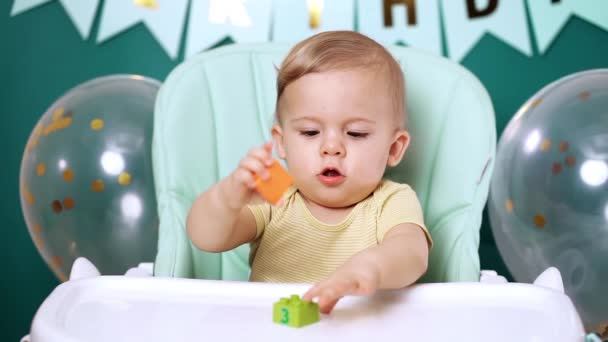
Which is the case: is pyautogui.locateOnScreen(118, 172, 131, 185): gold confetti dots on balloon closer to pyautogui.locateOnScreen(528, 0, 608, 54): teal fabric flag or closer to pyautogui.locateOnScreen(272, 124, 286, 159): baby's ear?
pyautogui.locateOnScreen(272, 124, 286, 159): baby's ear

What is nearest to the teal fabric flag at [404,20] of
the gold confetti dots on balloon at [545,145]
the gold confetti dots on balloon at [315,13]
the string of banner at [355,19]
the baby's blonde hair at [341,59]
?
the string of banner at [355,19]

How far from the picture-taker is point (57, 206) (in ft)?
5.28

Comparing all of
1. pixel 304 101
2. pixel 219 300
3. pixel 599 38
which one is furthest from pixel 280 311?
pixel 599 38

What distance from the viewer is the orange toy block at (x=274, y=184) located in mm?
801

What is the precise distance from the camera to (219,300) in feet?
2.71

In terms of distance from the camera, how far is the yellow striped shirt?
1055mm

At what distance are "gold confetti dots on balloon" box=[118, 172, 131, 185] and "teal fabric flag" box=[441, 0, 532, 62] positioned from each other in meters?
0.98

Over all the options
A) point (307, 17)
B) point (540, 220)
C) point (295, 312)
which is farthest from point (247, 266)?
point (307, 17)

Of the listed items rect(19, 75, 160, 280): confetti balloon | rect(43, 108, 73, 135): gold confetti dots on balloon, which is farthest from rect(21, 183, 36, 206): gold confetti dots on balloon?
rect(43, 108, 73, 135): gold confetti dots on balloon

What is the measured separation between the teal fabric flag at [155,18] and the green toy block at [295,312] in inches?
58.1

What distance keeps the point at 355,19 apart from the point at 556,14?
552 millimetres

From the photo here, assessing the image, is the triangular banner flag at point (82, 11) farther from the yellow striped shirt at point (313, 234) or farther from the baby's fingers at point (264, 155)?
the baby's fingers at point (264, 155)

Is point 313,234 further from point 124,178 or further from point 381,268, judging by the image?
point 124,178

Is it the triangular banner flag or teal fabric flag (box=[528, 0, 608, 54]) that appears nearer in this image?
teal fabric flag (box=[528, 0, 608, 54])
